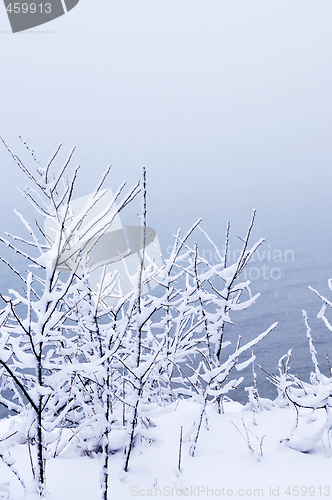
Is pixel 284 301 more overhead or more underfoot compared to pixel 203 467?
more underfoot

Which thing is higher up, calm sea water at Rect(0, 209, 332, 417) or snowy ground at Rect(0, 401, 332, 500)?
snowy ground at Rect(0, 401, 332, 500)

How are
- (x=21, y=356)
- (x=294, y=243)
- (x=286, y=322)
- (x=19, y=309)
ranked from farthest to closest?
(x=294, y=243) < (x=19, y=309) < (x=286, y=322) < (x=21, y=356)

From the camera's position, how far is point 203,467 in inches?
79.5

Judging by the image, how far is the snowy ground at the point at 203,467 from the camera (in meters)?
1.79

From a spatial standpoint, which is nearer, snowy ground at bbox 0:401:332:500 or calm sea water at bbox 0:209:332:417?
snowy ground at bbox 0:401:332:500

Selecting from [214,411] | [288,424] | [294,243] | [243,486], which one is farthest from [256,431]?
[294,243]

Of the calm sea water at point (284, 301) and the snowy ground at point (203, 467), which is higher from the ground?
the snowy ground at point (203, 467)

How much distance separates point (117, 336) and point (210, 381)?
83 cm

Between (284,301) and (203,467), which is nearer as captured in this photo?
(203,467)

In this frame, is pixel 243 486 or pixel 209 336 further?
pixel 209 336

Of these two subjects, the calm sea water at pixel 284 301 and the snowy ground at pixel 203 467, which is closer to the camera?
the snowy ground at pixel 203 467

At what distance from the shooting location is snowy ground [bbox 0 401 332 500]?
5.89 ft

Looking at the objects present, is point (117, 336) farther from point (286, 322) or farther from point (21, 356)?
point (286, 322)

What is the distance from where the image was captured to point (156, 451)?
216 cm
